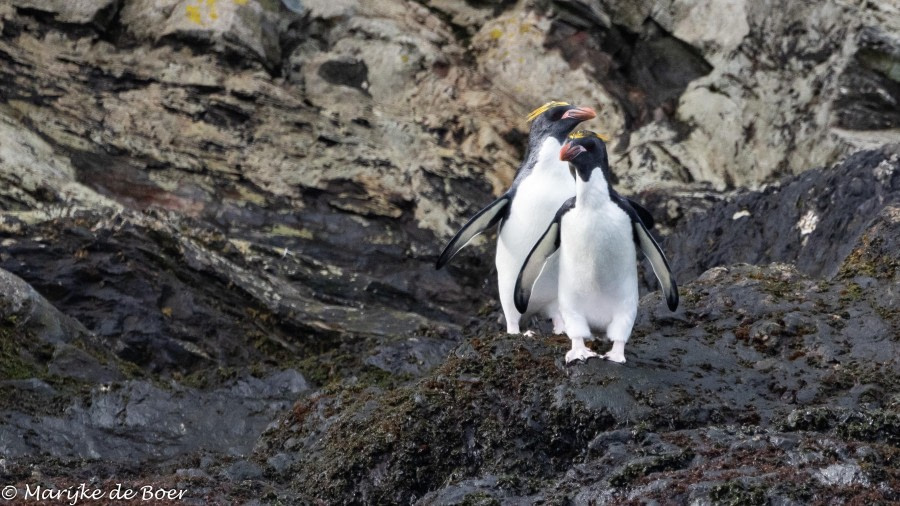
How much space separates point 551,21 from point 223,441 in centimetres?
1291

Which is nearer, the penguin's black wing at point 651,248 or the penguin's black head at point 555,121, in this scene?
the penguin's black wing at point 651,248

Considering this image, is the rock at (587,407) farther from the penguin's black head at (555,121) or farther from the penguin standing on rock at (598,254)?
the penguin's black head at (555,121)

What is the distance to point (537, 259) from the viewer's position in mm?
8922

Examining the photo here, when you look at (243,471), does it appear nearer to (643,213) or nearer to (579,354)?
(579,354)

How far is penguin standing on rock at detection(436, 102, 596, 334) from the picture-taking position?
1004 cm

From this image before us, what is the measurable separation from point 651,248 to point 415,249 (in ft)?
29.7

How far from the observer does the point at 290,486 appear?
26.2 feet

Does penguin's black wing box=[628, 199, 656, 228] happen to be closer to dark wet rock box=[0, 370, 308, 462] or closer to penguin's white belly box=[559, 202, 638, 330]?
penguin's white belly box=[559, 202, 638, 330]

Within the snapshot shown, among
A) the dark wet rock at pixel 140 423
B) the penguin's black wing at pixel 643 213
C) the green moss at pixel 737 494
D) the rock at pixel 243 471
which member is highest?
the penguin's black wing at pixel 643 213

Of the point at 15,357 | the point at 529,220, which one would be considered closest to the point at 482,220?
the point at 529,220

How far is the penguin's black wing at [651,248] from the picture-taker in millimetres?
8375

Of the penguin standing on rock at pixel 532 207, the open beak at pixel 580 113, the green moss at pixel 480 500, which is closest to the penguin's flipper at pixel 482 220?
the penguin standing on rock at pixel 532 207

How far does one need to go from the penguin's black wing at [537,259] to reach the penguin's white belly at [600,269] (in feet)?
0.90

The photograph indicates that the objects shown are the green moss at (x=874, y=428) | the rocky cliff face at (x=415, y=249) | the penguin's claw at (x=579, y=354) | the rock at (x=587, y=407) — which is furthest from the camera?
the penguin's claw at (x=579, y=354)
